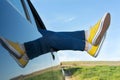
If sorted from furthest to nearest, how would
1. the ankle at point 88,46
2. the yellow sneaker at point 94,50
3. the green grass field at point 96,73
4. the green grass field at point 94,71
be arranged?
the green grass field at point 94,71 < the green grass field at point 96,73 < the yellow sneaker at point 94,50 < the ankle at point 88,46

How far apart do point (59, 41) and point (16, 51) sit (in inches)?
67.8

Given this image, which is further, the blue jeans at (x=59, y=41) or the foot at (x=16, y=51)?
the blue jeans at (x=59, y=41)

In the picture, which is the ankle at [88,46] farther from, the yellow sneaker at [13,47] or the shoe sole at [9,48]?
the shoe sole at [9,48]

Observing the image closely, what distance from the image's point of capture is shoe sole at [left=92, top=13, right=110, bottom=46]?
4609 millimetres

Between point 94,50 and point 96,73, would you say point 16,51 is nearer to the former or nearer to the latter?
point 94,50

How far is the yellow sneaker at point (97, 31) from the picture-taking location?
14.6 ft

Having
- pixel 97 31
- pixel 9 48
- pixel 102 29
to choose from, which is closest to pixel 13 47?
pixel 9 48

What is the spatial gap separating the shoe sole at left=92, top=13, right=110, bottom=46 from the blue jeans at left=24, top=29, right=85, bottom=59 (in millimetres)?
403

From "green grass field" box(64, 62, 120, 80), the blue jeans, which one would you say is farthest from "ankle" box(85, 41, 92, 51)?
"green grass field" box(64, 62, 120, 80)

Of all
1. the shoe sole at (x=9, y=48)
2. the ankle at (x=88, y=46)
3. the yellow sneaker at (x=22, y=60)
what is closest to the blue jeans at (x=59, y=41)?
the ankle at (x=88, y=46)

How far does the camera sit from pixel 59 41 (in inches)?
145

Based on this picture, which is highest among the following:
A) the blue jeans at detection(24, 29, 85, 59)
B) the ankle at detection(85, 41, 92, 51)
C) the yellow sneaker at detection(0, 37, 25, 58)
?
the yellow sneaker at detection(0, 37, 25, 58)

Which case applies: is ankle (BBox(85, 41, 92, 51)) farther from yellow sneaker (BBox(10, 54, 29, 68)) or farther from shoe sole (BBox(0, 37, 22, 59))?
shoe sole (BBox(0, 37, 22, 59))

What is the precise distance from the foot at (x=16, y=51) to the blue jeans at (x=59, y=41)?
1.30ft
